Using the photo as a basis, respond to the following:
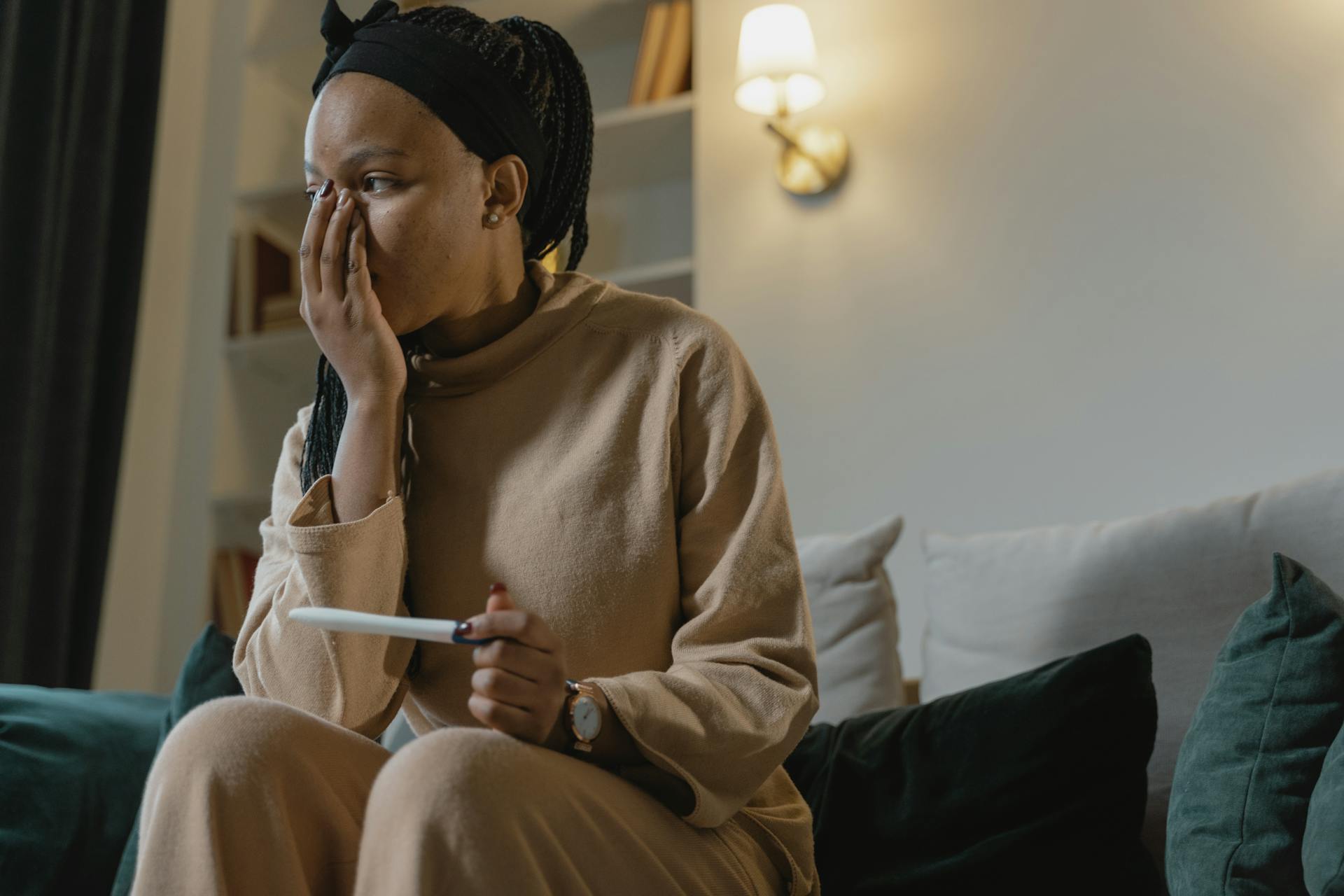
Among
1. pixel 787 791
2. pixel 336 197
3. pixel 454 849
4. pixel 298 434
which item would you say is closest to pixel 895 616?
pixel 787 791

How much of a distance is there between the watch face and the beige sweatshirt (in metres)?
0.06

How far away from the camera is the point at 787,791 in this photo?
1175mm

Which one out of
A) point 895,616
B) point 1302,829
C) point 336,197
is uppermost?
point 336,197

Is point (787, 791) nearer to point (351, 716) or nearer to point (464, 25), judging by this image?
point (351, 716)

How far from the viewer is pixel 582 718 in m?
0.92

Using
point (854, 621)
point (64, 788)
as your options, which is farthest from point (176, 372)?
point (854, 621)

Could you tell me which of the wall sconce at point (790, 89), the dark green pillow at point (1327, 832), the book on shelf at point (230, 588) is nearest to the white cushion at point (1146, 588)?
the dark green pillow at point (1327, 832)

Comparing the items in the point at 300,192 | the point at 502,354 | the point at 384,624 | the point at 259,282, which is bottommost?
the point at 384,624

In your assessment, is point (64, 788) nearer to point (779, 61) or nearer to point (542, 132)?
point (542, 132)

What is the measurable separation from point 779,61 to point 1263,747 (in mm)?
1555

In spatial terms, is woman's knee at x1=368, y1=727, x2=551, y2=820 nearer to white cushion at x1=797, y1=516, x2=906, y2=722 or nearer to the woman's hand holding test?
the woman's hand holding test

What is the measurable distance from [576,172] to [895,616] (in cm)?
81

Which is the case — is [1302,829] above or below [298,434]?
below

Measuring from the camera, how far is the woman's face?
1.20 metres
